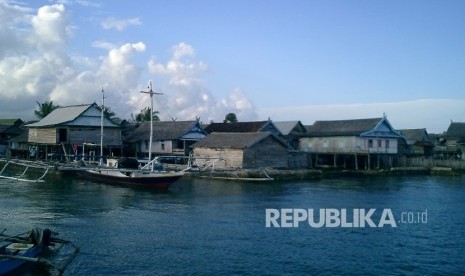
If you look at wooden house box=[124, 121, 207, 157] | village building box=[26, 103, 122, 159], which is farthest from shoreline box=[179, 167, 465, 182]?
village building box=[26, 103, 122, 159]

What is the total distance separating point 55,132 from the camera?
1697 inches

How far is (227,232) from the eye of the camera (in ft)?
59.3

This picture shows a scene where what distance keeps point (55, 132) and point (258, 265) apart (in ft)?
111

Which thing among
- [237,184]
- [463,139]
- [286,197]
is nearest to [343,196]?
[286,197]

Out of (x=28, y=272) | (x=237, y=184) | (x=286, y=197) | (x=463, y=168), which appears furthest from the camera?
(x=463, y=168)

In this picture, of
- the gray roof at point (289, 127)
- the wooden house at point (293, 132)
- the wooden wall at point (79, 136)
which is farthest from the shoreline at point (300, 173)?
the gray roof at point (289, 127)

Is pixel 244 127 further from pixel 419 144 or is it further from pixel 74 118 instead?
pixel 419 144

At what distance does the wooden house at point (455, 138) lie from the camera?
57963 mm

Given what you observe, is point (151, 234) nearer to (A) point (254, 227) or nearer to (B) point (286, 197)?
(A) point (254, 227)

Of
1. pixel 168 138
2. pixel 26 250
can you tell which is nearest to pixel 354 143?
pixel 168 138

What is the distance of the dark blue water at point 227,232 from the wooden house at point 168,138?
15984mm

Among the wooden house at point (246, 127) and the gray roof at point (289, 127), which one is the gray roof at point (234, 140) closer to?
the wooden house at point (246, 127)

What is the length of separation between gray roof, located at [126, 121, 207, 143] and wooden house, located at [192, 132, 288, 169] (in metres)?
3.96

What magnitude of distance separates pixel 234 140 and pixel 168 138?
8689 mm
